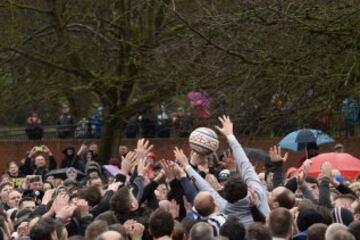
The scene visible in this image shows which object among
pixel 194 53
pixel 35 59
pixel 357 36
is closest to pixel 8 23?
pixel 35 59

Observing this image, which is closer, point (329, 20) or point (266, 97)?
point (329, 20)

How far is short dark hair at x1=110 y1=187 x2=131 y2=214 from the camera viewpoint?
10703mm

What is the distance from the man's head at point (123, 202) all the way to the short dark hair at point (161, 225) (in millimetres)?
1141

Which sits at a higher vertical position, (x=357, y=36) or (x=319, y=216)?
(x=357, y=36)

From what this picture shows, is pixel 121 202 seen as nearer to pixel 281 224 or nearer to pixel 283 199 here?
pixel 283 199

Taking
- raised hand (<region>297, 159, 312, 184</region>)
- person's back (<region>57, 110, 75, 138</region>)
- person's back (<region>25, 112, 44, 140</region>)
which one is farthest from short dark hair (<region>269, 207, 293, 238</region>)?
person's back (<region>57, 110, 75, 138</region>)

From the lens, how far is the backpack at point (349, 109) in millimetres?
14259

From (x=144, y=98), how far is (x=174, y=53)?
194 inches

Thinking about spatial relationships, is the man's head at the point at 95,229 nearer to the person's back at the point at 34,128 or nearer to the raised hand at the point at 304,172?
the raised hand at the point at 304,172

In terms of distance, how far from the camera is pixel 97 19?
24.2 metres

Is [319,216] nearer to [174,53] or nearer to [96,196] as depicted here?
[96,196]

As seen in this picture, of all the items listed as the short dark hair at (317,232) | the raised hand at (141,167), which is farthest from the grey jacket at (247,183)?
the short dark hair at (317,232)

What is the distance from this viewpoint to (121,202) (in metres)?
10.7

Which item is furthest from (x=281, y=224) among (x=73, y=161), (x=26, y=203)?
(x=73, y=161)
